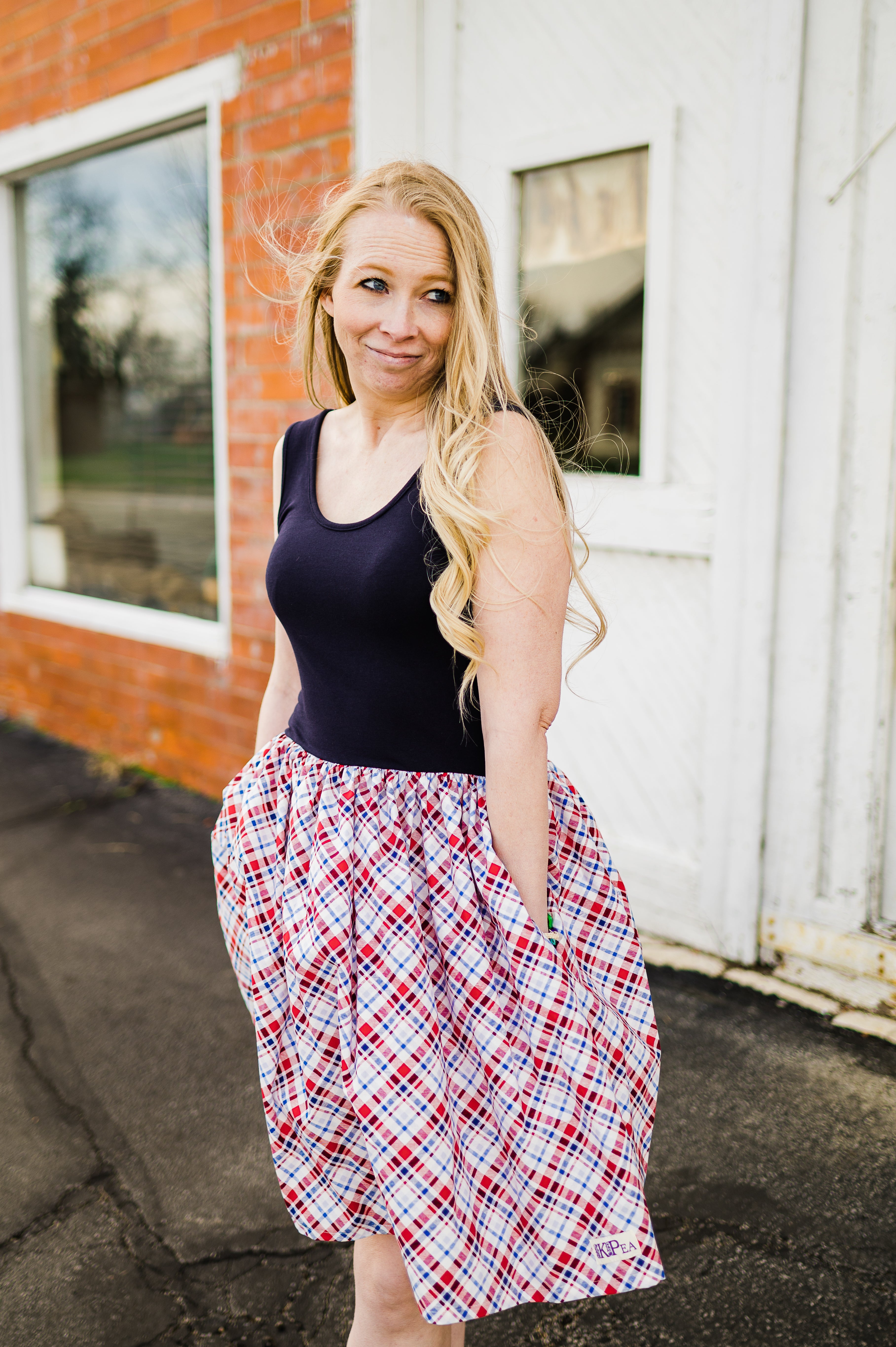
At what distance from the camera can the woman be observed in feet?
4.50

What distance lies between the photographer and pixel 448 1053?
4.62 ft

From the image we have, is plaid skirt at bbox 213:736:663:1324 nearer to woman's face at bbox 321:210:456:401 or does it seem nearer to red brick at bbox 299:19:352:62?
woman's face at bbox 321:210:456:401

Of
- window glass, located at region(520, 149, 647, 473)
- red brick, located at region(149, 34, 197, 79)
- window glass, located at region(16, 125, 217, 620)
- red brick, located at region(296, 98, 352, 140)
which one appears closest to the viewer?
window glass, located at region(520, 149, 647, 473)

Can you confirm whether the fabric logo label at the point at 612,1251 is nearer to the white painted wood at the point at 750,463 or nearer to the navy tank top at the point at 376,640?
the navy tank top at the point at 376,640

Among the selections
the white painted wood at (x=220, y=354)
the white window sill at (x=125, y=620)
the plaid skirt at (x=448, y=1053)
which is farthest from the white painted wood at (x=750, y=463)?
the white window sill at (x=125, y=620)

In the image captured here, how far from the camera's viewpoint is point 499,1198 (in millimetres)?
1385

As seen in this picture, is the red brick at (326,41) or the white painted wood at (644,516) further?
the red brick at (326,41)

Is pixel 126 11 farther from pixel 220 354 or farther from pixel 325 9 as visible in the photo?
pixel 220 354

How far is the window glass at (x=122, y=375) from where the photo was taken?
4723mm

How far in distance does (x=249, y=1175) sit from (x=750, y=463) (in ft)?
6.95

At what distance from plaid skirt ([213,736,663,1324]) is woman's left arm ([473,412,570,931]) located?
6 centimetres

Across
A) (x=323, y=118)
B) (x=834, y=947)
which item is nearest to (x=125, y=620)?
(x=323, y=118)

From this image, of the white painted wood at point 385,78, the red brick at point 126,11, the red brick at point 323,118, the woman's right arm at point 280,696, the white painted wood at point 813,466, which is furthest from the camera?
the red brick at point 126,11

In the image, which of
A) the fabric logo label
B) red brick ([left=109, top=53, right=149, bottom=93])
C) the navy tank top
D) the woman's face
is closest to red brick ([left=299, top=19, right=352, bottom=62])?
red brick ([left=109, top=53, right=149, bottom=93])
